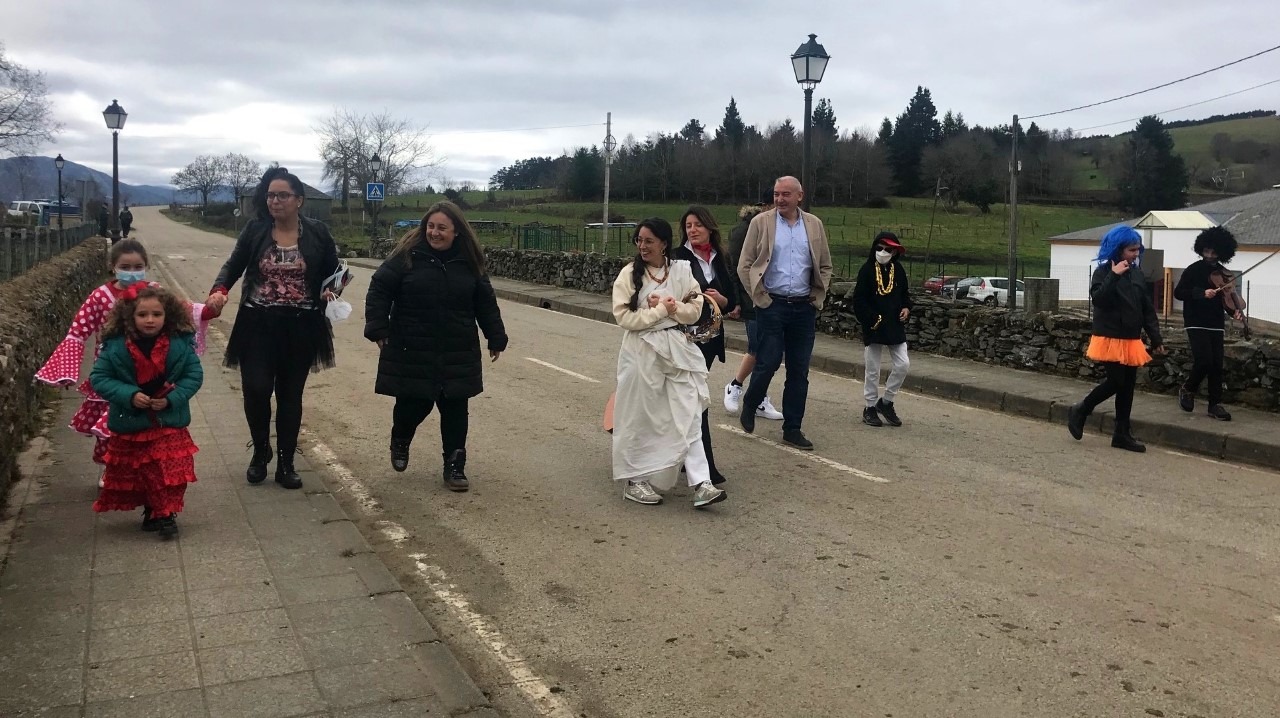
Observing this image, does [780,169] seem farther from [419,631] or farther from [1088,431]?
[419,631]

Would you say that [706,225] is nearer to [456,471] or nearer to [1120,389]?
[456,471]

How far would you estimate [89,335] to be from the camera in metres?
5.77

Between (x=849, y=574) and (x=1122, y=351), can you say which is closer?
(x=849, y=574)

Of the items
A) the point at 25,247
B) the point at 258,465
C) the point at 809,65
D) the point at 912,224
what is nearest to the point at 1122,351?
the point at 258,465

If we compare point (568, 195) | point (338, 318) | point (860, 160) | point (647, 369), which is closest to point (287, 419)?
point (338, 318)

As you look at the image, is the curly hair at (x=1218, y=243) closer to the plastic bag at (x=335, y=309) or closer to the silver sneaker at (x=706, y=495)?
the silver sneaker at (x=706, y=495)

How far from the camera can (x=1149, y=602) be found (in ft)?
16.3

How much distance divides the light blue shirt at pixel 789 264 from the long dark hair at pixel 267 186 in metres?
3.64

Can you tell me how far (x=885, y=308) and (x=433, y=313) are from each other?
14.6ft

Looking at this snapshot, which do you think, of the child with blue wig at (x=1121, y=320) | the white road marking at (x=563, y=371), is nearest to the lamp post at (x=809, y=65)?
the white road marking at (x=563, y=371)

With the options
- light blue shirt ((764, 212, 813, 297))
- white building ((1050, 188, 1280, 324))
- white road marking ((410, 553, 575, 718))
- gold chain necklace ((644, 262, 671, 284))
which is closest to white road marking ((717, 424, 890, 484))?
light blue shirt ((764, 212, 813, 297))

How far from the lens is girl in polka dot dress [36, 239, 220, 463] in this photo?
224 inches

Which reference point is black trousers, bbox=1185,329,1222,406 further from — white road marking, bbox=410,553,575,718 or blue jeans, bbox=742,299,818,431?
white road marking, bbox=410,553,575,718

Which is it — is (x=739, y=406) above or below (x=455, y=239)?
below
